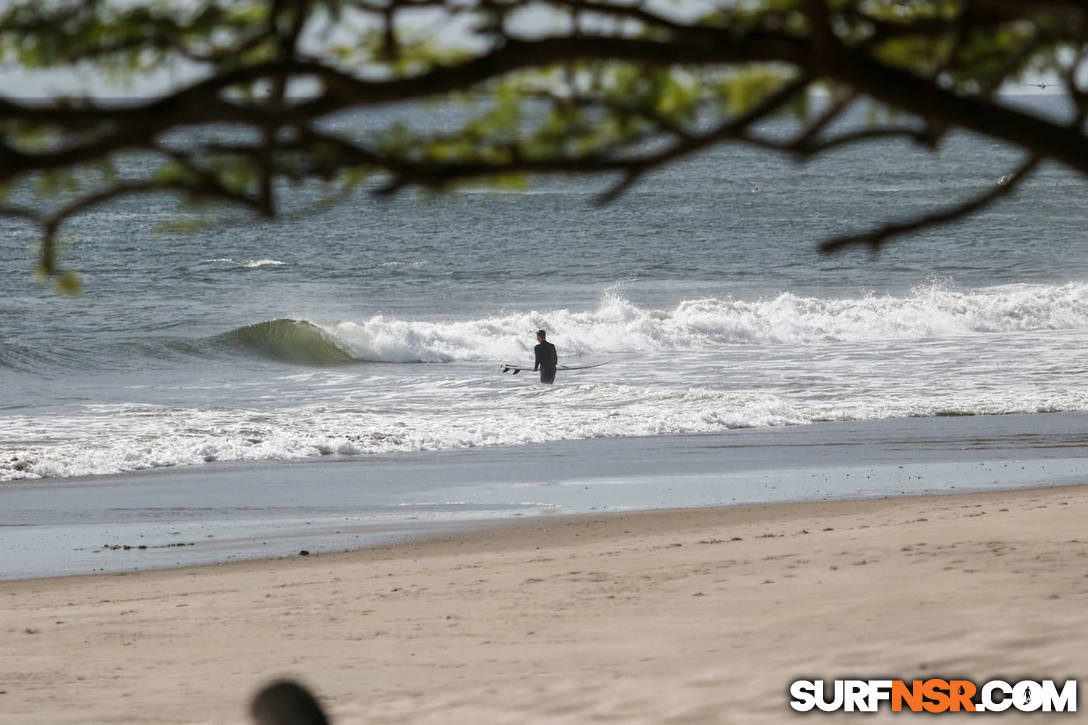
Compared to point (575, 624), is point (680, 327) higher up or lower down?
higher up

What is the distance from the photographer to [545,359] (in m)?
23.2

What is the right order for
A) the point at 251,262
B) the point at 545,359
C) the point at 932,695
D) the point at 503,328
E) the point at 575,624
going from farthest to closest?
the point at 251,262, the point at 503,328, the point at 545,359, the point at 575,624, the point at 932,695

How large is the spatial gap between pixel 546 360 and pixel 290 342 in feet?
28.7

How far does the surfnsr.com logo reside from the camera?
6.19 meters

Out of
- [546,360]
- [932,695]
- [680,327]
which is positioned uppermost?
[680,327]

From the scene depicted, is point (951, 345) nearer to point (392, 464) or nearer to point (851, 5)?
point (392, 464)

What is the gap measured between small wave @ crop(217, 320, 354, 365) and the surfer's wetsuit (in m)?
6.63

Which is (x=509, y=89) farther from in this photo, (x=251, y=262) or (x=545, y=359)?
(x=251, y=262)

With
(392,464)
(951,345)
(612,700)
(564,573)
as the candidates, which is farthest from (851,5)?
(951,345)

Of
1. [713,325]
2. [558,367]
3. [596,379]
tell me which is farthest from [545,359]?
[713,325]

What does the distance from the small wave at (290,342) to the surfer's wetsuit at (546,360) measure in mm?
6635

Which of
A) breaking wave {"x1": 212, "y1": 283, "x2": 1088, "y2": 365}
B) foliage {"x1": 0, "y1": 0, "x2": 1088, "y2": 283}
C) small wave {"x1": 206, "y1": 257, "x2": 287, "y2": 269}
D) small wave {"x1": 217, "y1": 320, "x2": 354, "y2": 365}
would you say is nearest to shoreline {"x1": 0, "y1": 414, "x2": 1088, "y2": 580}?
foliage {"x1": 0, "y1": 0, "x2": 1088, "y2": 283}

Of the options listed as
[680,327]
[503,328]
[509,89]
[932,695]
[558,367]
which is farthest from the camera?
[503,328]

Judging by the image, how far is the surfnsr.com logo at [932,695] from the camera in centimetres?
619
